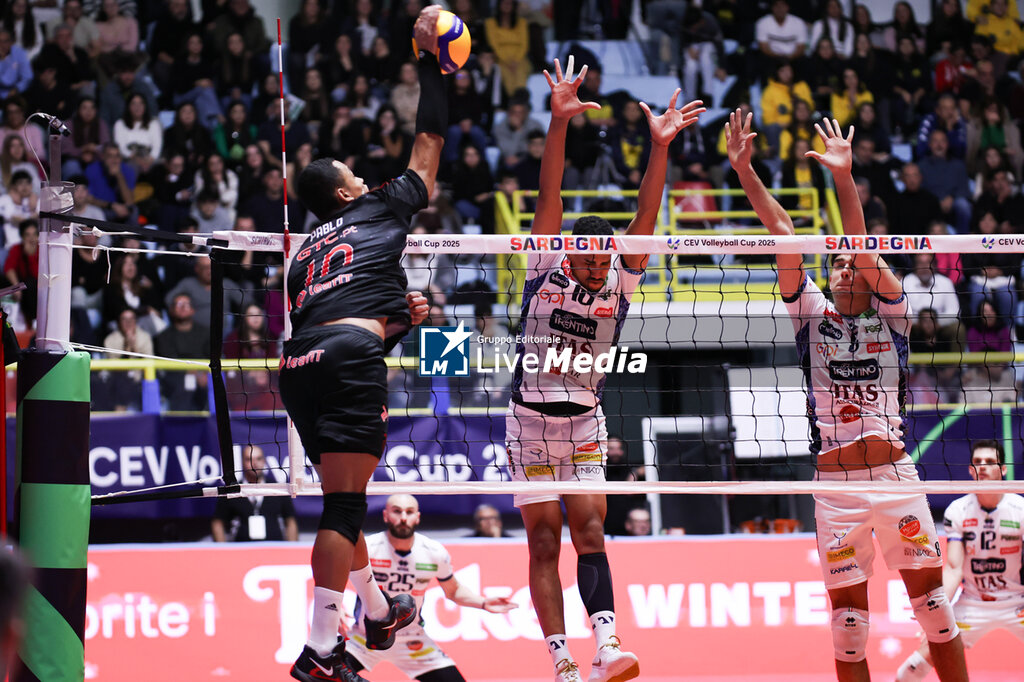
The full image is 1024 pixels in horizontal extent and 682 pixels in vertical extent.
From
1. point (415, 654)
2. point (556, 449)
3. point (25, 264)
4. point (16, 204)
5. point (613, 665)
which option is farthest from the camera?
point (16, 204)

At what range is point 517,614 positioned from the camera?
7965 millimetres

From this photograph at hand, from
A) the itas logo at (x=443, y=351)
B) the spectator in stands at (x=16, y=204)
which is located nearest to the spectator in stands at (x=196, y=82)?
the spectator in stands at (x=16, y=204)

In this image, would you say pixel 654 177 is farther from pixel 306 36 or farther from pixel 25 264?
pixel 306 36

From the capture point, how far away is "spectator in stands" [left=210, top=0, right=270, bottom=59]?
14.1m

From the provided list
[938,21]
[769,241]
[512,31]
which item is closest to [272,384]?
[769,241]

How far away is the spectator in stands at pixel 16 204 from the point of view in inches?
473

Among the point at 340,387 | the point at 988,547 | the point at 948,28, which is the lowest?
the point at 988,547

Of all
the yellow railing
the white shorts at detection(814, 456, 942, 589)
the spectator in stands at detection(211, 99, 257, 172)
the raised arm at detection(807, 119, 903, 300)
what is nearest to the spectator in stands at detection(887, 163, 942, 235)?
the yellow railing

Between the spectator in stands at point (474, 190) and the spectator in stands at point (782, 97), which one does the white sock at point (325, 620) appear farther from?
the spectator in stands at point (782, 97)

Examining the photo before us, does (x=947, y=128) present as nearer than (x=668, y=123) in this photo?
A: No

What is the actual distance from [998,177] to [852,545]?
367 inches

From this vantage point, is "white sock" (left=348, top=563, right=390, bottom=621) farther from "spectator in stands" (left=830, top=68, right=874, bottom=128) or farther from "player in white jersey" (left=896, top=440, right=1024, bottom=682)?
"spectator in stands" (left=830, top=68, right=874, bottom=128)

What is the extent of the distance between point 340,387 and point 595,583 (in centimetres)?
177

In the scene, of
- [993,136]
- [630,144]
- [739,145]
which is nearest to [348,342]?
[739,145]
